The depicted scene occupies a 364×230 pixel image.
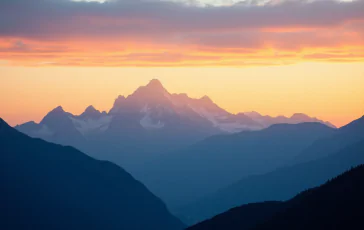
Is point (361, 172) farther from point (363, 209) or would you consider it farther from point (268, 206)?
point (268, 206)

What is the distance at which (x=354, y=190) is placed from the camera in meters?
115

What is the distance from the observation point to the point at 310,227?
111 meters

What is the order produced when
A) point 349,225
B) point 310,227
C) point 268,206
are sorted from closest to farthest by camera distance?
point 349,225 < point 310,227 < point 268,206

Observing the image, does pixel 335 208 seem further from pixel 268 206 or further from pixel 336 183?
pixel 268 206

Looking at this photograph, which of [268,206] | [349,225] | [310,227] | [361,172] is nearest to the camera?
[349,225]

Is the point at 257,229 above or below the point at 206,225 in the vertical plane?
below

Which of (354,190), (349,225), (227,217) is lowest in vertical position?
(349,225)

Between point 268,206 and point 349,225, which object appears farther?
point 268,206

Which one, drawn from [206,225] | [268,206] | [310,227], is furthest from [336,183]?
[206,225]

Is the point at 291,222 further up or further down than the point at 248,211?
further down

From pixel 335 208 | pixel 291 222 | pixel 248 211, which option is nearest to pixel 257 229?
pixel 291 222

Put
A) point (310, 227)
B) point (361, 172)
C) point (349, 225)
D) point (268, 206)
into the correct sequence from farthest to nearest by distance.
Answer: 1. point (268, 206)
2. point (361, 172)
3. point (310, 227)
4. point (349, 225)

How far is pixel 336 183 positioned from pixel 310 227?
46.1ft

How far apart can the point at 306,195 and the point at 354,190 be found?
536 inches
